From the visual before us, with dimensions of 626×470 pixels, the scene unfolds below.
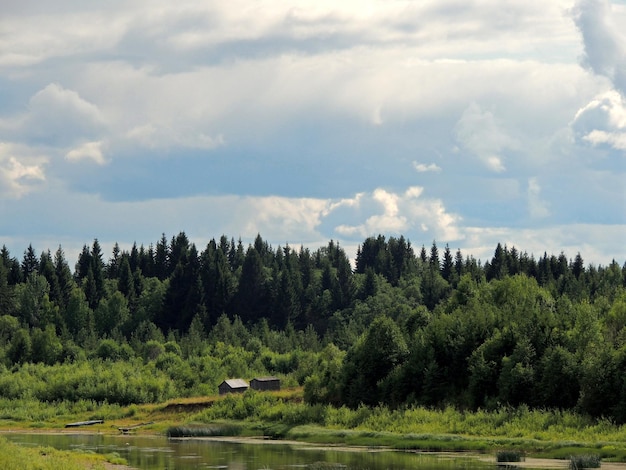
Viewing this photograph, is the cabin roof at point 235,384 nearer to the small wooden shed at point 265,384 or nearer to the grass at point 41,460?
the small wooden shed at point 265,384

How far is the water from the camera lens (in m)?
75.4

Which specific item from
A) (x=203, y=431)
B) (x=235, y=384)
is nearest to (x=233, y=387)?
(x=235, y=384)

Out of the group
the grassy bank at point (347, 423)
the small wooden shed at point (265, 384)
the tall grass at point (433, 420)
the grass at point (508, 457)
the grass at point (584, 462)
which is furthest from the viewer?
the small wooden shed at point (265, 384)

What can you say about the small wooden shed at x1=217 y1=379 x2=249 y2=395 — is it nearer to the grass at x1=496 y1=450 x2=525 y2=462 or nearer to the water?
the water

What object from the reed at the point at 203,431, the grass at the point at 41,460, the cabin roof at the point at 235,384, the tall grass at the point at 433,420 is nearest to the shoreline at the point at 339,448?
the reed at the point at 203,431

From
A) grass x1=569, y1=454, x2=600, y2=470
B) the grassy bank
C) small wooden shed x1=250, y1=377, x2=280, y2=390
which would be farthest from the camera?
small wooden shed x1=250, y1=377, x2=280, y2=390

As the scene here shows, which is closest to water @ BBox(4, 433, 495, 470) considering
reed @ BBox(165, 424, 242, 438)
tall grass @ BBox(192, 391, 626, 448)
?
reed @ BBox(165, 424, 242, 438)

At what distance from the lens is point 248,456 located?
85.1 meters

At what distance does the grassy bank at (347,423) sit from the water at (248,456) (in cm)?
526

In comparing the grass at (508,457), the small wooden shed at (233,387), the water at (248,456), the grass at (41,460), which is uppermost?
the small wooden shed at (233,387)

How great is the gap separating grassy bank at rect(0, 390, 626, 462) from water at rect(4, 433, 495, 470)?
17.3 ft

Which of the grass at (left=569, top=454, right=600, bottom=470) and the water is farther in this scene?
the water

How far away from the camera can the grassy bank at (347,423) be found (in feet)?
273

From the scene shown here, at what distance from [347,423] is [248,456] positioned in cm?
2073
